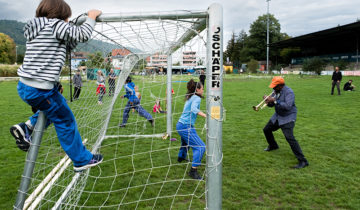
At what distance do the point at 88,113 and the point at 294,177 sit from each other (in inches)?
135

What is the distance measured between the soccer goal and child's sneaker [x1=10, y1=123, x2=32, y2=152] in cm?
25

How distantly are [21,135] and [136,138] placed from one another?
1688 millimetres

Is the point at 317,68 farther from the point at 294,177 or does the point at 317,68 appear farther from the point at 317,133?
the point at 294,177

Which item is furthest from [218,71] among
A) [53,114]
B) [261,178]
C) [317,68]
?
[317,68]

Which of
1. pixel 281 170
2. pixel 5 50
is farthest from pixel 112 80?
pixel 5 50

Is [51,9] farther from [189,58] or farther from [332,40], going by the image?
[332,40]

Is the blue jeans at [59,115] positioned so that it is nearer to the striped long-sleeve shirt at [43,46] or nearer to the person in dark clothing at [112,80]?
the striped long-sleeve shirt at [43,46]

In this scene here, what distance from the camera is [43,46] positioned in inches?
77.0

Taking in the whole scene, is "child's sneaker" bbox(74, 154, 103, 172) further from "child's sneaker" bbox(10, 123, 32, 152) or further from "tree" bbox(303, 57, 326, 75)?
"tree" bbox(303, 57, 326, 75)

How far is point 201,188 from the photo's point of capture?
379cm

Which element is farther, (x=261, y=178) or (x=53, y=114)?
(x=261, y=178)

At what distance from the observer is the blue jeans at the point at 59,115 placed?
6.48 ft

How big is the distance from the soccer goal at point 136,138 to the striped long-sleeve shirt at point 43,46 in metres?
0.34

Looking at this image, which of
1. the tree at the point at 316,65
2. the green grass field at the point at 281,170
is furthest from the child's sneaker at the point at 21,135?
the tree at the point at 316,65
